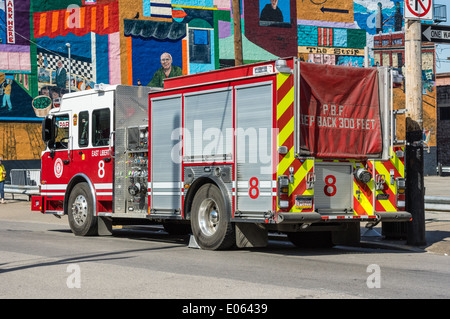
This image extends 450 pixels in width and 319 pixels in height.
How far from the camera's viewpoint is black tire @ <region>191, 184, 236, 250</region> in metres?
13.0

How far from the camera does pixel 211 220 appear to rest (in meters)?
13.5

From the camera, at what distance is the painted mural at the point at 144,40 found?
44094mm

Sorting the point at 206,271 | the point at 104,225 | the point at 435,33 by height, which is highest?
the point at 435,33

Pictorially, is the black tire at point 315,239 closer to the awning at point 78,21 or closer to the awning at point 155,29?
the awning at point 78,21

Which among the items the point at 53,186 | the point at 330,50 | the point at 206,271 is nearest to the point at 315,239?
the point at 206,271

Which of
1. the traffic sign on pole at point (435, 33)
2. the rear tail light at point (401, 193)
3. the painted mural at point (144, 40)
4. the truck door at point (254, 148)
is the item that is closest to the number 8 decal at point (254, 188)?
the truck door at point (254, 148)

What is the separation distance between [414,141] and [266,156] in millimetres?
3345

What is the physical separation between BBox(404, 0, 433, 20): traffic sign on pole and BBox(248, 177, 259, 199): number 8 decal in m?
4.60

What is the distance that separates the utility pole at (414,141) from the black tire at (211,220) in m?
3.52

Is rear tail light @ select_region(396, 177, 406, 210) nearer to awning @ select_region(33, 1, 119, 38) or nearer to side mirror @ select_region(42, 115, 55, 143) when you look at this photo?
side mirror @ select_region(42, 115, 55, 143)

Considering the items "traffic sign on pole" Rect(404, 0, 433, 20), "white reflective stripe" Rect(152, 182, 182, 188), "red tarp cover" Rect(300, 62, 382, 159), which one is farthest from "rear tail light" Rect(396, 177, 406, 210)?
"white reflective stripe" Rect(152, 182, 182, 188)

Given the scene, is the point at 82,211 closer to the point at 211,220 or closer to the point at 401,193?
the point at 211,220

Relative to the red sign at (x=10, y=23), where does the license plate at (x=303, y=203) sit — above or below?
below

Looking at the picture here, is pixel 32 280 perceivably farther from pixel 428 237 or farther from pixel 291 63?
pixel 428 237
